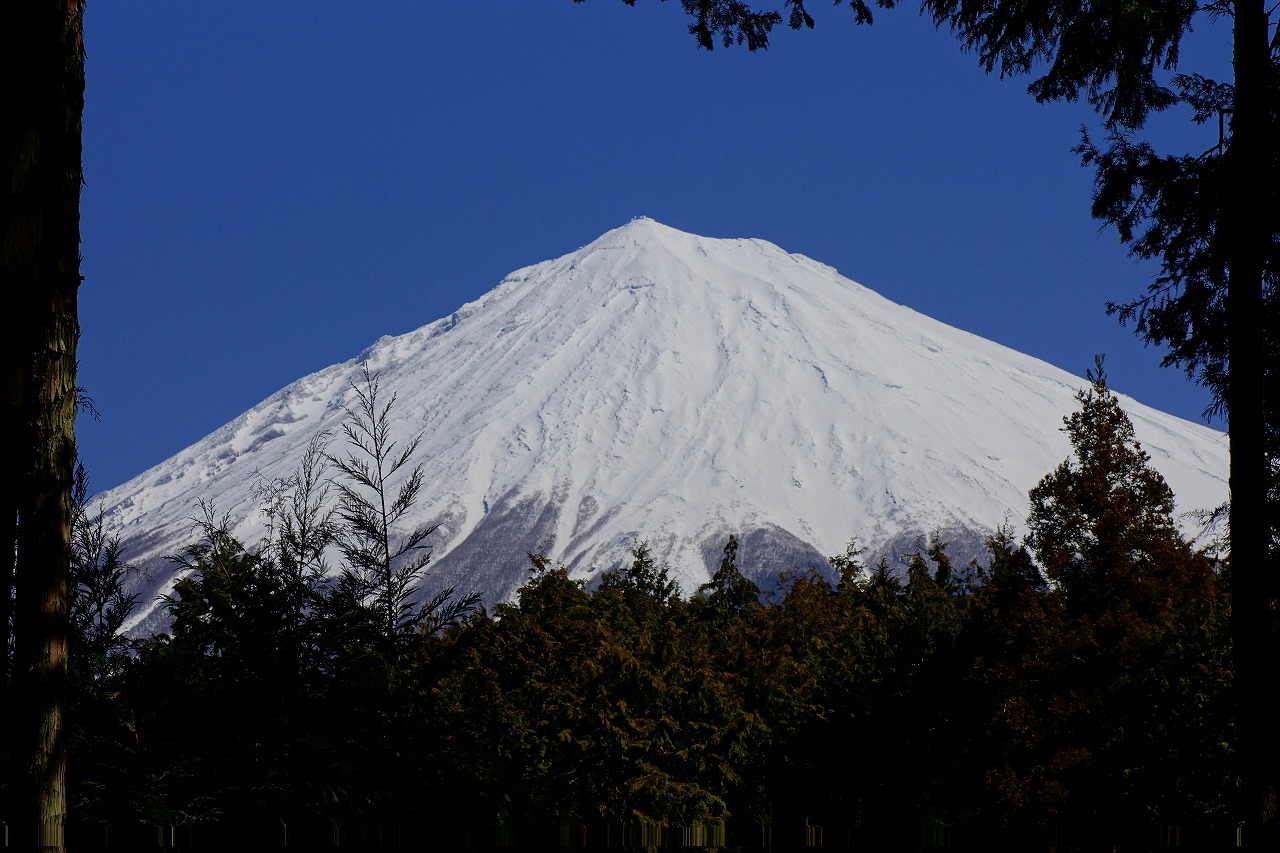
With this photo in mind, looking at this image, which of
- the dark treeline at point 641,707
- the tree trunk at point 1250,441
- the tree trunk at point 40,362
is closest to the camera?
the tree trunk at point 40,362

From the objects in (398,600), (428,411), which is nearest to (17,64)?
(398,600)

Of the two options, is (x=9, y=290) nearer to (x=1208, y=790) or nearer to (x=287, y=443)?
(x=1208, y=790)

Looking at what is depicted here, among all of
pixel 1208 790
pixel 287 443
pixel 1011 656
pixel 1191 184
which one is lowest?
pixel 1208 790

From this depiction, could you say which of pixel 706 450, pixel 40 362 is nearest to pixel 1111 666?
pixel 40 362

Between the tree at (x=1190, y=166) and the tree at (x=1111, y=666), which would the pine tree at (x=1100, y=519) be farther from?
the tree at (x=1190, y=166)

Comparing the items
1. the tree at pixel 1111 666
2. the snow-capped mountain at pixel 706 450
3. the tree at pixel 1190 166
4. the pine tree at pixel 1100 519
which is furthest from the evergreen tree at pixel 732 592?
the snow-capped mountain at pixel 706 450
